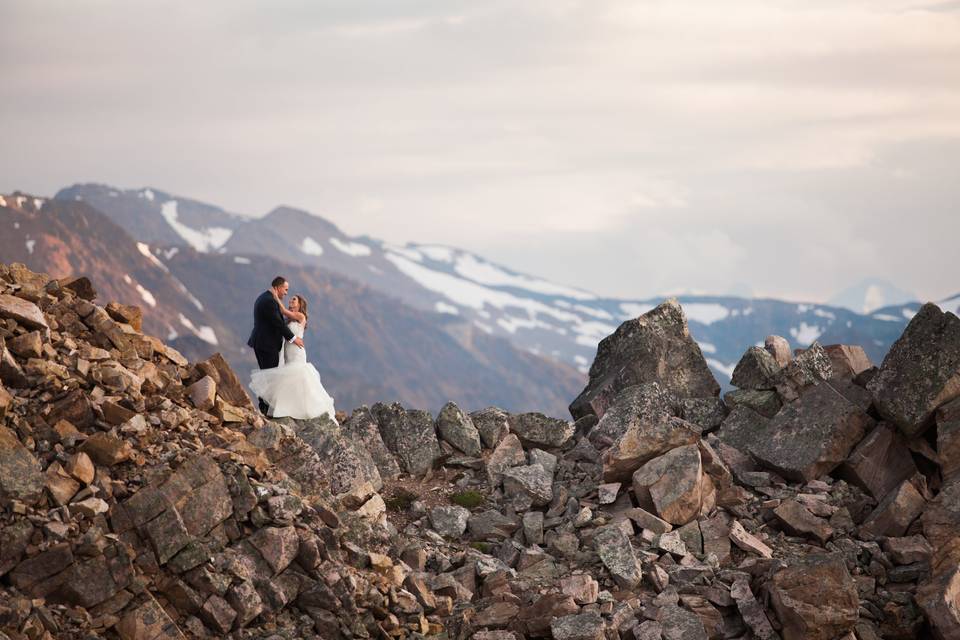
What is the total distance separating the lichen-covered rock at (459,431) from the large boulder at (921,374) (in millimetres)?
13797

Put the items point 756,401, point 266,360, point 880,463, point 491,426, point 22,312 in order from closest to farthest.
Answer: point 22,312, point 266,360, point 880,463, point 491,426, point 756,401

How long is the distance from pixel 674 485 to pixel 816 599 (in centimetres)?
608

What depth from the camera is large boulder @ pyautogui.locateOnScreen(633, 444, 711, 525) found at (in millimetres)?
29344

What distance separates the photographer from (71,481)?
70.0 ft

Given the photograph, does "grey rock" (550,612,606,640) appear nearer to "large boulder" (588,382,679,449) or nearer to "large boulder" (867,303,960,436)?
"large boulder" (588,382,679,449)

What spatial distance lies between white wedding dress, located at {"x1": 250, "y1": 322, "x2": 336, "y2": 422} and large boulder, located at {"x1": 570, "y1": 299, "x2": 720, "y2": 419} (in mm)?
12867

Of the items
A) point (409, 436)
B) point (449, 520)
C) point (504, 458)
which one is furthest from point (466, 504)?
point (409, 436)

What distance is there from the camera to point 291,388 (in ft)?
96.7

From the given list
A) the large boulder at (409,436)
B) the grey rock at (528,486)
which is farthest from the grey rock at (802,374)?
the large boulder at (409,436)

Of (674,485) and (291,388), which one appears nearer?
(291,388)

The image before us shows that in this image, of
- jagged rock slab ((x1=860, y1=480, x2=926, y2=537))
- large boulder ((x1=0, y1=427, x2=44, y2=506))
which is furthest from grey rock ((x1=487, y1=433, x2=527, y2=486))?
large boulder ((x1=0, y1=427, x2=44, y2=506))

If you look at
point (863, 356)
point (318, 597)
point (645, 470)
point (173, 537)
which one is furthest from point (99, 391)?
point (863, 356)

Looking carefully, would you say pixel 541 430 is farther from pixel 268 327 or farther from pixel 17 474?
pixel 17 474

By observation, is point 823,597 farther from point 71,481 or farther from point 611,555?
point 71,481
